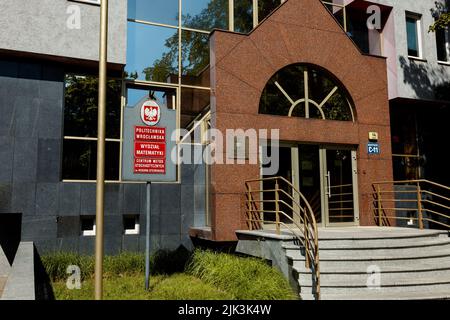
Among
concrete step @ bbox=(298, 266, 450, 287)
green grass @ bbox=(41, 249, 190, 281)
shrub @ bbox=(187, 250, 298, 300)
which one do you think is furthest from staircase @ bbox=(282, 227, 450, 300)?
green grass @ bbox=(41, 249, 190, 281)

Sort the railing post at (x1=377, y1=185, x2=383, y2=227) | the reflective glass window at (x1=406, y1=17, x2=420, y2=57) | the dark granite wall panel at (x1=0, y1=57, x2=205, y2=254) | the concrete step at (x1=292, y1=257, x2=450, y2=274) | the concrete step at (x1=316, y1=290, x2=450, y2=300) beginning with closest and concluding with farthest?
the concrete step at (x1=316, y1=290, x2=450, y2=300), the concrete step at (x1=292, y1=257, x2=450, y2=274), the dark granite wall panel at (x1=0, y1=57, x2=205, y2=254), the railing post at (x1=377, y1=185, x2=383, y2=227), the reflective glass window at (x1=406, y1=17, x2=420, y2=57)

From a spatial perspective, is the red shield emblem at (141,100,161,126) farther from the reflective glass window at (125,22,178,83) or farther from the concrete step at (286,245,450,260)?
the concrete step at (286,245,450,260)

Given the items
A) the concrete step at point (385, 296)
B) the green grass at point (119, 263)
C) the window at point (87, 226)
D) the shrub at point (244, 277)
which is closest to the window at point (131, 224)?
the green grass at point (119, 263)

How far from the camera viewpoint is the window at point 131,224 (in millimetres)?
9914

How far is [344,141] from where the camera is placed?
11.1 metres

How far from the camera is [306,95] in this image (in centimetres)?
1107

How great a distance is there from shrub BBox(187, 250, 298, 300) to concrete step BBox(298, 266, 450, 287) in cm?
46

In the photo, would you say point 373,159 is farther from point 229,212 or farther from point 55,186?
point 55,186

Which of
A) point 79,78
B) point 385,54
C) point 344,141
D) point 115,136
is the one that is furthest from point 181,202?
point 385,54

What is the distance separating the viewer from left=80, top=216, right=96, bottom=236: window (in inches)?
375

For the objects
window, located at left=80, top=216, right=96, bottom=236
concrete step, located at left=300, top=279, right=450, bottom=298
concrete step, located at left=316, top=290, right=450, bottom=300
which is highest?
window, located at left=80, top=216, right=96, bottom=236

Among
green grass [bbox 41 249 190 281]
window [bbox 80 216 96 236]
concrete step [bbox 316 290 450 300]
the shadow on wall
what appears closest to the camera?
concrete step [bbox 316 290 450 300]

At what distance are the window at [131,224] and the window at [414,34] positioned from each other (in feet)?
34.6

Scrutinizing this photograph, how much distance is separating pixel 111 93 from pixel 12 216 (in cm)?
384
